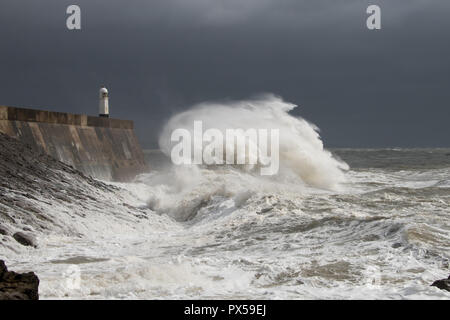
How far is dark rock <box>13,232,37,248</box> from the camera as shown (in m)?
6.44

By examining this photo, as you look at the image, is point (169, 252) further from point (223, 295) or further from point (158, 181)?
point (158, 181)

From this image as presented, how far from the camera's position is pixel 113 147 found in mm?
15750

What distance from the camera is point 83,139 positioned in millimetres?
14266

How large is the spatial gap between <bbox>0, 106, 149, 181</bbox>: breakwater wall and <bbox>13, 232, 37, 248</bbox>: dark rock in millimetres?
5426

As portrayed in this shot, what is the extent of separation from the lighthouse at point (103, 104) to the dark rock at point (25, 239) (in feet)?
36.6

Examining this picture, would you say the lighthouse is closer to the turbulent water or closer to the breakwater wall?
the breakwater wall

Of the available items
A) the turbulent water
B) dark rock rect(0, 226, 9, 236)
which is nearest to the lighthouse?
the turbulent water

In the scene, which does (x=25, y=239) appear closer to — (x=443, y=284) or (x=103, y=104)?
(x=443, y=284)

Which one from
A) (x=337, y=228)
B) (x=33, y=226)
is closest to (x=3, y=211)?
(x=33, y=226)

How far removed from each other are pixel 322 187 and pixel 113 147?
20.3 feet

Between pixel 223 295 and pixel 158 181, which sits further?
pixel 158 181

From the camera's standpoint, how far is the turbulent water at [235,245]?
15.4ft

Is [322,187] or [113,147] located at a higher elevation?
[113,147]
